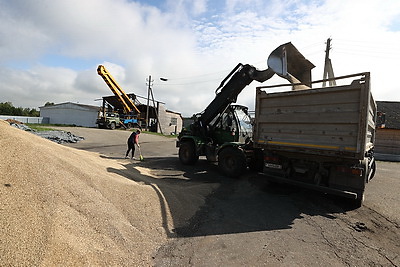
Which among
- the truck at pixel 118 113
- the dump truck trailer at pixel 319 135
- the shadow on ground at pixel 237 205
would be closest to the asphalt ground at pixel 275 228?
the shadow on ground at pixel 237 205

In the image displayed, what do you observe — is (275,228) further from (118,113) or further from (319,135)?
(118,113)

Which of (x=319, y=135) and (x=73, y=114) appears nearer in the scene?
(x=319, y=135)

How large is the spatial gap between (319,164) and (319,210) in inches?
39.8

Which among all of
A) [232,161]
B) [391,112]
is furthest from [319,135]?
[391,112]

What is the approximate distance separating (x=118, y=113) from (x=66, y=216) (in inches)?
1036

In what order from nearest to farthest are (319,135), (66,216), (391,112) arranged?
(66,216) → (319,135) → (391,112)

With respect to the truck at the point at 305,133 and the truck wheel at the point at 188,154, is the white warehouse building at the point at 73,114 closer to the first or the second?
Answer: the truck wheel at the point at 188,154

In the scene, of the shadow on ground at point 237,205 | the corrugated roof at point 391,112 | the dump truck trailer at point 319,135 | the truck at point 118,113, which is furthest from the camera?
the truck at point 118,113

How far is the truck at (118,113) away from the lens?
2455 centimetres

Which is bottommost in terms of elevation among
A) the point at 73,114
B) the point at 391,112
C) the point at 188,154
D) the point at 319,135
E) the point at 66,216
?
the point at 66,216

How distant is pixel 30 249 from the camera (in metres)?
2.17

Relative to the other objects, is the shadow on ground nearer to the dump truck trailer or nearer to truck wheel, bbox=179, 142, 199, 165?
the dump truck trailer

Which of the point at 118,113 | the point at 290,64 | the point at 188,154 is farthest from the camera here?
the point at 118,113

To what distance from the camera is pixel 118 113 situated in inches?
1080
